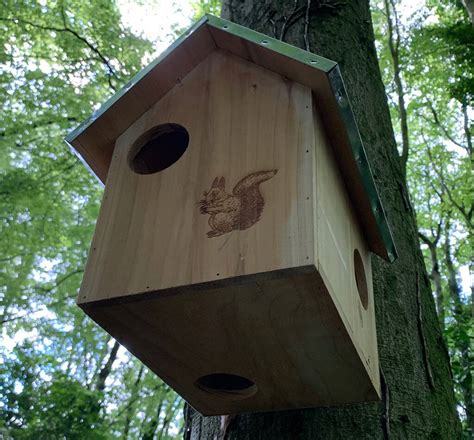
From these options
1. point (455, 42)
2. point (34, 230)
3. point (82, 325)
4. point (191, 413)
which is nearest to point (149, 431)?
point (82, 325)

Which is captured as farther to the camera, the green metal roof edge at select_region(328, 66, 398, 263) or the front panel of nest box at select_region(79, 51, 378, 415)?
the green metal roof edge at select_region(328, 66, 398, 263)

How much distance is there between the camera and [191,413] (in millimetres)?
2188

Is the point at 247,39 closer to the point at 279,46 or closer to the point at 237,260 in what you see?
the point at 279,46

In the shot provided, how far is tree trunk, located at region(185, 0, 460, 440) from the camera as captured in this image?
1801 mm

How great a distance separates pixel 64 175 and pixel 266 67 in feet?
20.6

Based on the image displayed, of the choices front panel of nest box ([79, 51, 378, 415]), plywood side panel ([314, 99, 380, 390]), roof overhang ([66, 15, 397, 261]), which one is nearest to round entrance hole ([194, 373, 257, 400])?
front panel of nest box ([79, 51, 378, 415])

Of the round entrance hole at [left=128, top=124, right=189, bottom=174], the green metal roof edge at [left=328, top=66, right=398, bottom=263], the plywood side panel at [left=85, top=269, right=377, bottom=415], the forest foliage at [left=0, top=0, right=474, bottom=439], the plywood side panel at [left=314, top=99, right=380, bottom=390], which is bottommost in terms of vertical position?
the plywood side panel at [left=85, top=269, right=377, bottom=415]

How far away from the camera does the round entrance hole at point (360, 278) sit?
1869 millimetres

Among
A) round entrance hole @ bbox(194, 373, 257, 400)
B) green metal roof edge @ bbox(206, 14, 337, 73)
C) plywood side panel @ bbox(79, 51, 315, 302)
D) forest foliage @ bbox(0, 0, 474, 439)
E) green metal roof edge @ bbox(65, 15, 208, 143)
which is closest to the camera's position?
plywood side panel @ bbox(79, 51, 315, 302)

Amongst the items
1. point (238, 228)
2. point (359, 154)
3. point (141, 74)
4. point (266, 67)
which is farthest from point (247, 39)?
point (238, 228)

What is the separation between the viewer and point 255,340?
1513 millimetres

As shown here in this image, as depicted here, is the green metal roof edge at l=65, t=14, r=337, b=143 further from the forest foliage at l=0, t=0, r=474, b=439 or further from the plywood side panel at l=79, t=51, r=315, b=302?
the forest foliage at l=0, t=0, r=474, b=439

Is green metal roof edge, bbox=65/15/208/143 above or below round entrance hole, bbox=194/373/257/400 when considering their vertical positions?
above

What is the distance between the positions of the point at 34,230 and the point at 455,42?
5.49 meters
